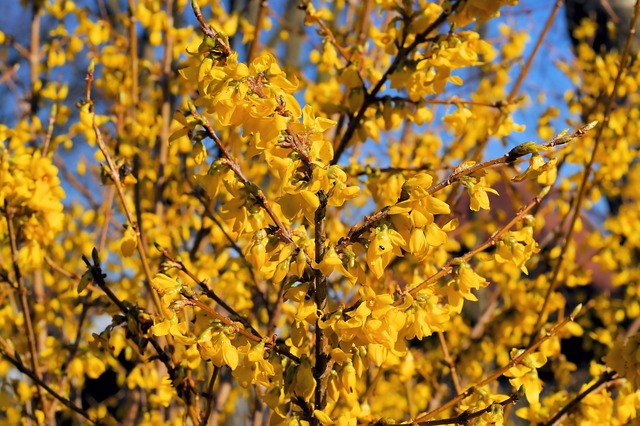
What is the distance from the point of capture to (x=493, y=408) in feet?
3.56

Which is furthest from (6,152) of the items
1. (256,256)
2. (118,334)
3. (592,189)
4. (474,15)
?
(592,189)

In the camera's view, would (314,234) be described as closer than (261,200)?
No

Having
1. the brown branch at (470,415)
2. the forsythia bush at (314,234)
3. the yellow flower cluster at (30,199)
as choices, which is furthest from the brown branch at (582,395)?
the yellow flower cluster at (30,199)

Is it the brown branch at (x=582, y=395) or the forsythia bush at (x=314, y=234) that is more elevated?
the forsythia bush at (x=314, y=234)

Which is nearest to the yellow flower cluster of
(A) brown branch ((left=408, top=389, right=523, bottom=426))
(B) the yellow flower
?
(B) the yellow flower

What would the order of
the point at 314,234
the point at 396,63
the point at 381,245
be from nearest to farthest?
1. the point at 381,245
2. the point at 314,234
3. the point at 396,63

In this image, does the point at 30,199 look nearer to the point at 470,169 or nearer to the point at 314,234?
the point at 314,234

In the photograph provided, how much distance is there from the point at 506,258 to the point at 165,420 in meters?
1.78

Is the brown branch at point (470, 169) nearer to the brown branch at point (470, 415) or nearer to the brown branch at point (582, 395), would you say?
the brown branch at point (470, 415)

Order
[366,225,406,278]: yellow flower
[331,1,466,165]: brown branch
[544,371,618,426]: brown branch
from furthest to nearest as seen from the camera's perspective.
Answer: [331,1,466,165]: brown branch → [544,371,618,426]: brown branch → [366,225,406,278]: yellow flower

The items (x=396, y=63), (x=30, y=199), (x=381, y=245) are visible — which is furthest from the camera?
(x=30, y=199)

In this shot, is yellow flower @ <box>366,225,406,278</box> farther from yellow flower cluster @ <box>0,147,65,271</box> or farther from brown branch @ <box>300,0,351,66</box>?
yellow flower cluster @ <box>0,147,65,271</box>

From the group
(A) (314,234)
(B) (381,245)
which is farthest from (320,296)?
(A) (314,234)

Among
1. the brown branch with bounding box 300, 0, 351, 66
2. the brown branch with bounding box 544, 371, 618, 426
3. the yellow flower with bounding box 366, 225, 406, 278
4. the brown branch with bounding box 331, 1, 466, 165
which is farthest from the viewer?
the brown branch with bounding box 300, 0, 351, 66
